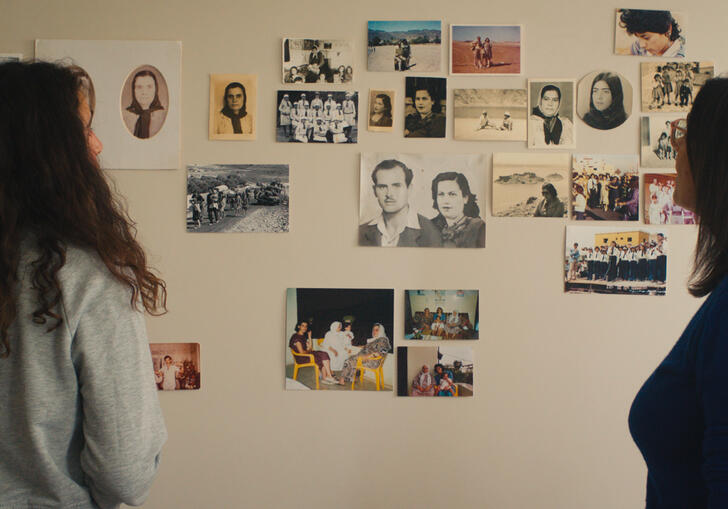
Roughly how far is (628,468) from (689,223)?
2.56 ft

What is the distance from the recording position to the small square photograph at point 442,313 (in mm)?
1636

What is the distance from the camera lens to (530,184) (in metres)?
1.64

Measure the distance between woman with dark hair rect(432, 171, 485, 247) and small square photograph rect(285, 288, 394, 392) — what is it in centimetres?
27

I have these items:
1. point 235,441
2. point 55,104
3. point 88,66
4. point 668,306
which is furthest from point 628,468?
point 88,66

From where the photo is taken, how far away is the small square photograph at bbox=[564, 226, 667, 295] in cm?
164

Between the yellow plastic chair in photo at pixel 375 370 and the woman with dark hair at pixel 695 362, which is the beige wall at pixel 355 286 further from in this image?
the woman with dark hair at pixel 695 362

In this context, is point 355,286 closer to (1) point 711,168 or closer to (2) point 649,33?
(1) point 711,168

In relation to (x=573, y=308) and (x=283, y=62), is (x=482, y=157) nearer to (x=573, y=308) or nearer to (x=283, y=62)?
(x=573, y=308)

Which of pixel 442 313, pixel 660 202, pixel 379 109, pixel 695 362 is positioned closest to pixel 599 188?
pixel 660 202

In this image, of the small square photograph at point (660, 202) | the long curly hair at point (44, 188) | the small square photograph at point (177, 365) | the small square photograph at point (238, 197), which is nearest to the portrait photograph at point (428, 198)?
the small square photograph at point (238, 197)

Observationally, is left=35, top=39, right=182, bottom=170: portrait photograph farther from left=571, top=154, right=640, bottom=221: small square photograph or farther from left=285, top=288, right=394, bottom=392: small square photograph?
left=571, top=154, right=640, bottom=221: small square photograph

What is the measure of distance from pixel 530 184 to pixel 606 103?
1.14 ft

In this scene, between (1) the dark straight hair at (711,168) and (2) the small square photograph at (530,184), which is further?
(2) the small square photograph at (530,184)

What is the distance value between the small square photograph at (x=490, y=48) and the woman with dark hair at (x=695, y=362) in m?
0.86
